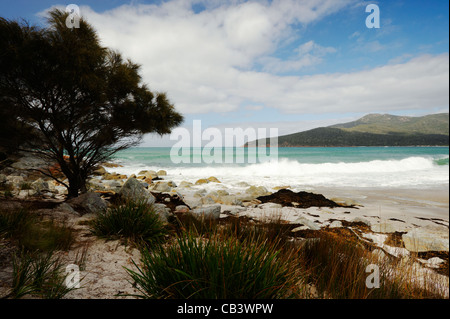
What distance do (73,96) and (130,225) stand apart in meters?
4.46

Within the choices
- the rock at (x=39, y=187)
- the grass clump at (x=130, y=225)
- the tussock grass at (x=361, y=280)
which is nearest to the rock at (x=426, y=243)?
the tussock grass at (x=361, y=280)

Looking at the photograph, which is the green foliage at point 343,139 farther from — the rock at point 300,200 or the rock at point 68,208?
the rock at point 68,208

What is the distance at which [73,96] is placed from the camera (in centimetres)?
591

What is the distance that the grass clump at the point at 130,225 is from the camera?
144 inches

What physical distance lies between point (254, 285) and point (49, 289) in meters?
1.98

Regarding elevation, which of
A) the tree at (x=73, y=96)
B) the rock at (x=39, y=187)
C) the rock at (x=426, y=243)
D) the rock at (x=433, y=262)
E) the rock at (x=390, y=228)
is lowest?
the rock at (x=390, y=228)

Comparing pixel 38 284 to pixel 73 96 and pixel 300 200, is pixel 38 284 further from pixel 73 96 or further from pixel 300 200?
pixel 300 200

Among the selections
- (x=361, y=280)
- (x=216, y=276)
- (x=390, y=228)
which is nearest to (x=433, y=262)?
(x=390, y=228)

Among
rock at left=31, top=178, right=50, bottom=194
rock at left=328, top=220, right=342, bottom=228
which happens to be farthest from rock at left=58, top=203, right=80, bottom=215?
rock at left=328, top=220, right=342, bottom=228

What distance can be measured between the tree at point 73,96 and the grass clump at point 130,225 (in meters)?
3.70

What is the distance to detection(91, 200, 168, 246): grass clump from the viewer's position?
12.0 ft

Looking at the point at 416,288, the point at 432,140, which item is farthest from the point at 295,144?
the point at 416,288

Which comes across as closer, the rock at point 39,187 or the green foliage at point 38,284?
the green foliage at point 38,284

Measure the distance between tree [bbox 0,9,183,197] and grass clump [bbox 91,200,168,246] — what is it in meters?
3.70
